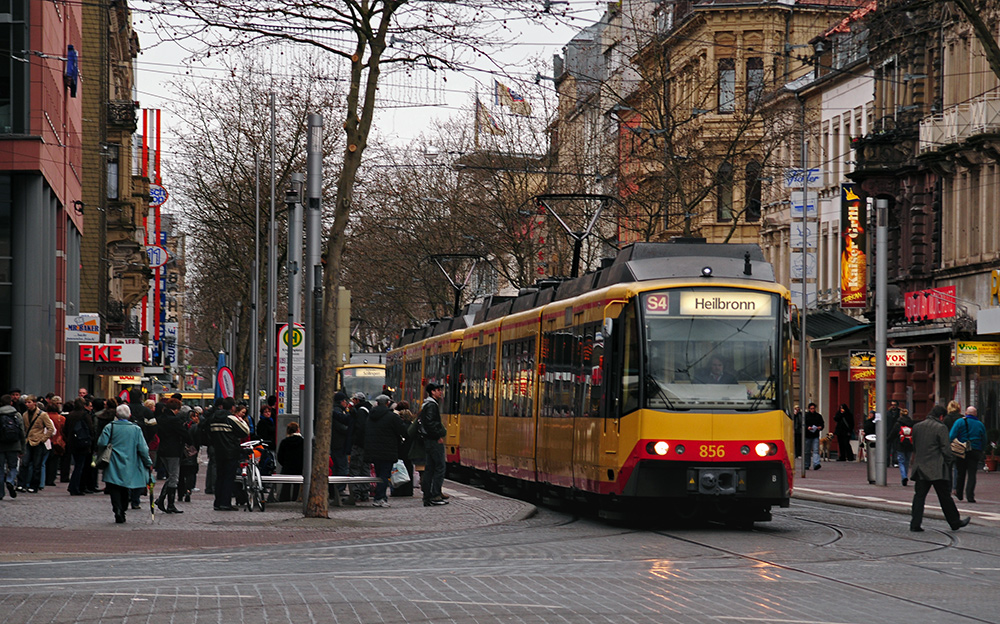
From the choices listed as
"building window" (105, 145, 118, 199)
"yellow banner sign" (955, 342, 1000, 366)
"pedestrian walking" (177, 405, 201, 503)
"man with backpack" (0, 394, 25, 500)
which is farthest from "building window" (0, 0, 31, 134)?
"building window" (105, 145, 118, 199)

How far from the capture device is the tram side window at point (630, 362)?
20453mm

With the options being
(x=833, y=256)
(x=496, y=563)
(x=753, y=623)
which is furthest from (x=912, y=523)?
(x=833, y=256)

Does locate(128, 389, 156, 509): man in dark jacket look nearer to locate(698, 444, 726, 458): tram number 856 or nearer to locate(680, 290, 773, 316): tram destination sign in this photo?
locate(680, 290, 773, 316): tram destination sign

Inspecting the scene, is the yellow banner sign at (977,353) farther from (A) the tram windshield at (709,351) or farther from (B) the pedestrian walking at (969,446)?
(A) the tram windshield at (709,351)

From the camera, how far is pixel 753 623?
36.9ft

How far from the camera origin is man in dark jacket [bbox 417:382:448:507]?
25.2 m

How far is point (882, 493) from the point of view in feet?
→ 101

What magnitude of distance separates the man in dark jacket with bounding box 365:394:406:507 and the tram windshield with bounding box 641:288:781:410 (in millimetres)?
6330

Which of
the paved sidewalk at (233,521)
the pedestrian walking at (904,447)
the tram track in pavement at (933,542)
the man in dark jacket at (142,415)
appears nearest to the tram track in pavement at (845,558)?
the tram track in pavement at (933,542)

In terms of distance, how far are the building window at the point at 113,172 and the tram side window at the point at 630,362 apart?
47.2 meters

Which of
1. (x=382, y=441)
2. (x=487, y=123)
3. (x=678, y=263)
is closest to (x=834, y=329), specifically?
(x=487, y=123)

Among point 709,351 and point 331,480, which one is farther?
point 331,480

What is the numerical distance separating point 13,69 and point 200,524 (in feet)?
68.0

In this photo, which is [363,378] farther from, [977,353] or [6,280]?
[977,353]
